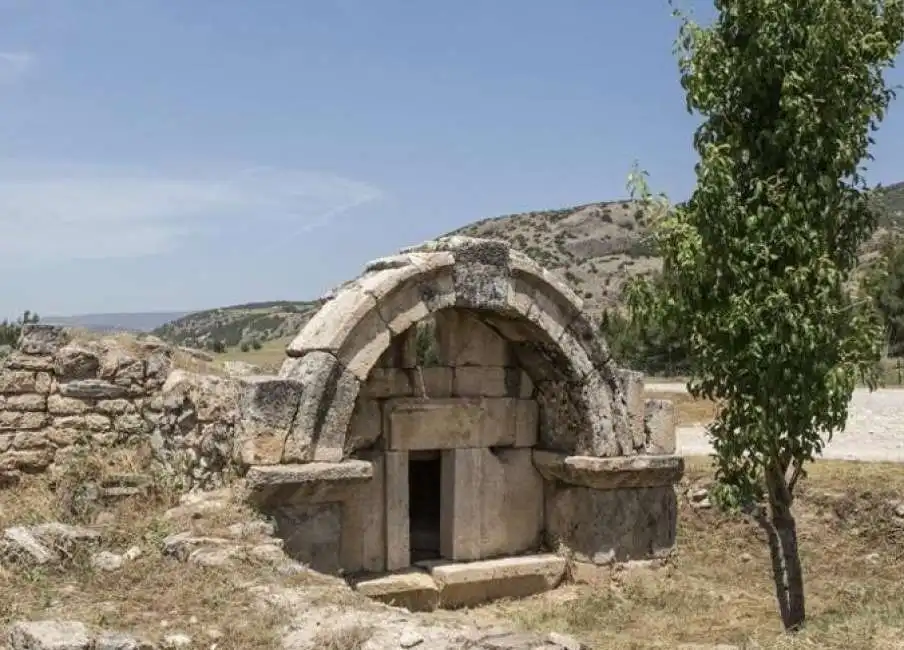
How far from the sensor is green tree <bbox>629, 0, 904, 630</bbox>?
6.91 meters

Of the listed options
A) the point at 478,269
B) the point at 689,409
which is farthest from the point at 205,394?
the point at 689,409

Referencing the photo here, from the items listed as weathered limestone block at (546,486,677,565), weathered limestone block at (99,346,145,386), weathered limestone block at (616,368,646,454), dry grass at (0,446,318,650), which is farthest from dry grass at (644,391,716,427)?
dry grass at (0,446,318,650)

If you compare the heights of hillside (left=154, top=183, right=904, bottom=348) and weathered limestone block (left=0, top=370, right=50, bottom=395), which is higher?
hillside (left=154, top=183, right=904, bottom=348)

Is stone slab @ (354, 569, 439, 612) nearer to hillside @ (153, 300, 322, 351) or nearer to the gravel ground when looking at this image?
the gravel ground

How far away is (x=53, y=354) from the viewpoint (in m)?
9.88

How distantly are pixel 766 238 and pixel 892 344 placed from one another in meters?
26.7

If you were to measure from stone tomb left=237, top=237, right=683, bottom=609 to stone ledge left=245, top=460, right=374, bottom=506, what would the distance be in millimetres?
20

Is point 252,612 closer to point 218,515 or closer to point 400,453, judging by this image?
point 218,515

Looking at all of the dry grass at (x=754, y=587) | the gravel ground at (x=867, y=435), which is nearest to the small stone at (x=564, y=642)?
the dry grass at (x=754, y=587)

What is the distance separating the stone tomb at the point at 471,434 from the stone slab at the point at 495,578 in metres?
0.01

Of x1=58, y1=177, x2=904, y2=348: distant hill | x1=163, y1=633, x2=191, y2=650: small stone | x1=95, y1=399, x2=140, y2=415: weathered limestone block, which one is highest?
x1=58, y1=177, x2=904, y2=348: distant hill

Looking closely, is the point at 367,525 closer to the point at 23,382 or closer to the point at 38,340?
the point at 23,382

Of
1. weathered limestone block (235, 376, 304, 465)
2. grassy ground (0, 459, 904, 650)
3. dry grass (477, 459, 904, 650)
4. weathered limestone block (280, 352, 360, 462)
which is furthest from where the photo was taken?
weathered limestone block (280, 352, 360, 462)

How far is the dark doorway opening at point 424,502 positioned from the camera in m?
10.6
